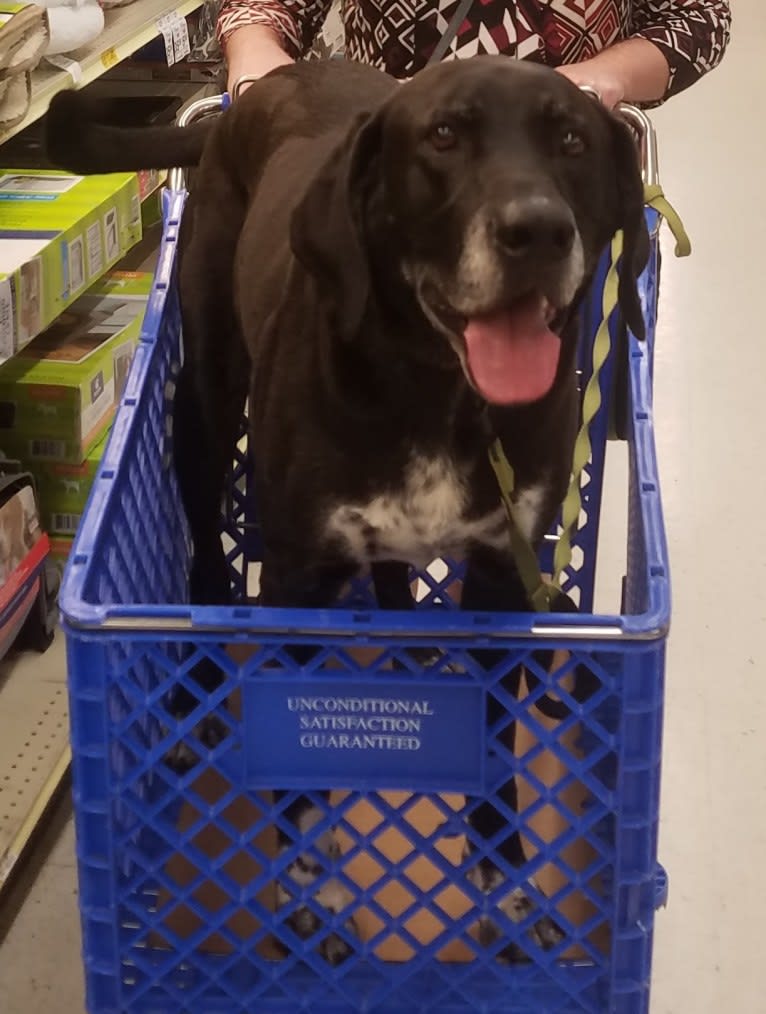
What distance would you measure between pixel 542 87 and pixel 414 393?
0.26 meters

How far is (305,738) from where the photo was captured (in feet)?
2.67

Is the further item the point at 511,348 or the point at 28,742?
the point at 28,742

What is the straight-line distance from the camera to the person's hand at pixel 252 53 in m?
1.43

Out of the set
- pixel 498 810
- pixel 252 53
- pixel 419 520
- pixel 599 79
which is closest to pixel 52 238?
pixel 252 53

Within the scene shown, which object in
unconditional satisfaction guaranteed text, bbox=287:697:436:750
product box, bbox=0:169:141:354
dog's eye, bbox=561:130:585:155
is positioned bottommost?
unconditional satisfaction guaranteed text, bbox=287:697:436:750

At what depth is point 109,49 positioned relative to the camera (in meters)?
1.89

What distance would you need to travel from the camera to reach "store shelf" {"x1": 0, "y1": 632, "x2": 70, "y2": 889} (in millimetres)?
1398

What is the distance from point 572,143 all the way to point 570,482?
0.34m

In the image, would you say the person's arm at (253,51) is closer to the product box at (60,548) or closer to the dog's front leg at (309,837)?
the dog's front leg at (309,837)

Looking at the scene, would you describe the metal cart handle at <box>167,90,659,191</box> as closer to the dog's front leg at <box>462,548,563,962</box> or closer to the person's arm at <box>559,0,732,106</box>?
the person's arm at <box>559,0,732,106</box>

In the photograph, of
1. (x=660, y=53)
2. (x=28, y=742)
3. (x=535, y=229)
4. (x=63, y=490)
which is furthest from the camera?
(x=63, y=490)

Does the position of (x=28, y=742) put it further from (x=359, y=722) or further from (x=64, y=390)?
(x=359, y=722)

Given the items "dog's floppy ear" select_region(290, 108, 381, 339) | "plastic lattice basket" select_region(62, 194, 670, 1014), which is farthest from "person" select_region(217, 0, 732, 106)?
"plastic lattice basket" select_region(62, 194, 670, 1014)

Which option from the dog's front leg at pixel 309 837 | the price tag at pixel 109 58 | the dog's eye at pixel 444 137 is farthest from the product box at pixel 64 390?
the dog's eye at pixel 444 137
